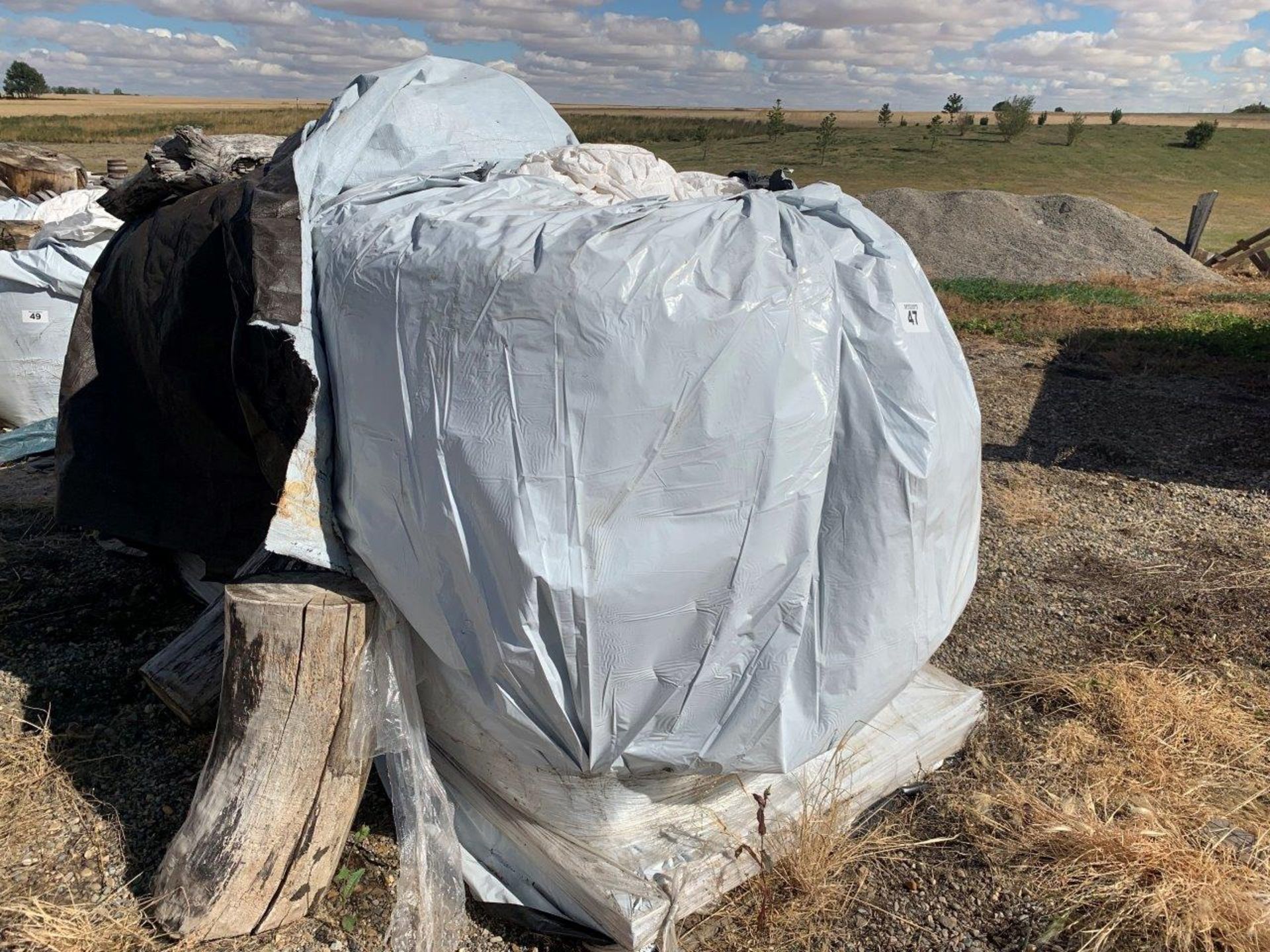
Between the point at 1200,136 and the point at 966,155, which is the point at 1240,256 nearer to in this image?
the point at 966,155

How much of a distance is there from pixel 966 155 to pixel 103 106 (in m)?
54.6

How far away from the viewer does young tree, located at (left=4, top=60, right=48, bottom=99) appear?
230 feet

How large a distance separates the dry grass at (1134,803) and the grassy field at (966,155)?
2051 cm

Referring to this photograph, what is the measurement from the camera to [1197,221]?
15.4 metres

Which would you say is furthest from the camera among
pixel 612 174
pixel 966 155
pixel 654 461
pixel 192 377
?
pixel 966 155

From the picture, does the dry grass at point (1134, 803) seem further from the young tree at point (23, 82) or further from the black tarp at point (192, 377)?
the young tree at point (23, 82)

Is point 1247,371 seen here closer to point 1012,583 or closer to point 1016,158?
point 1012,583

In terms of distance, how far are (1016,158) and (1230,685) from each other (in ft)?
124

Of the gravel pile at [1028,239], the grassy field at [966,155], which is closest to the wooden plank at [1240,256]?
the gravel pile at [1028,239]

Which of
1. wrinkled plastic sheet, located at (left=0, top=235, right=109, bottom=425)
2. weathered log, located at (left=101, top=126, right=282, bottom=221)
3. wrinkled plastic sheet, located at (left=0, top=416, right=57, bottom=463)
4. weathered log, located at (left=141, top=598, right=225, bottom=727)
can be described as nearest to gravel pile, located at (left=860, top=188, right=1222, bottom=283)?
wrinkled plastic sheet, located at (left=0, top=235, right=109, bottom=425)

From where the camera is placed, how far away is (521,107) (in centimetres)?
288

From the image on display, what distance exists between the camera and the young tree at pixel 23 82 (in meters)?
70.2

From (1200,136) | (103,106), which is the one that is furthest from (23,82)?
(1200,136)

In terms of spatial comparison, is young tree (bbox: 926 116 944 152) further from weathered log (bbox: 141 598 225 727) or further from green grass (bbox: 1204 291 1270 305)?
weathered log (bbox: 141 598 225 727)
